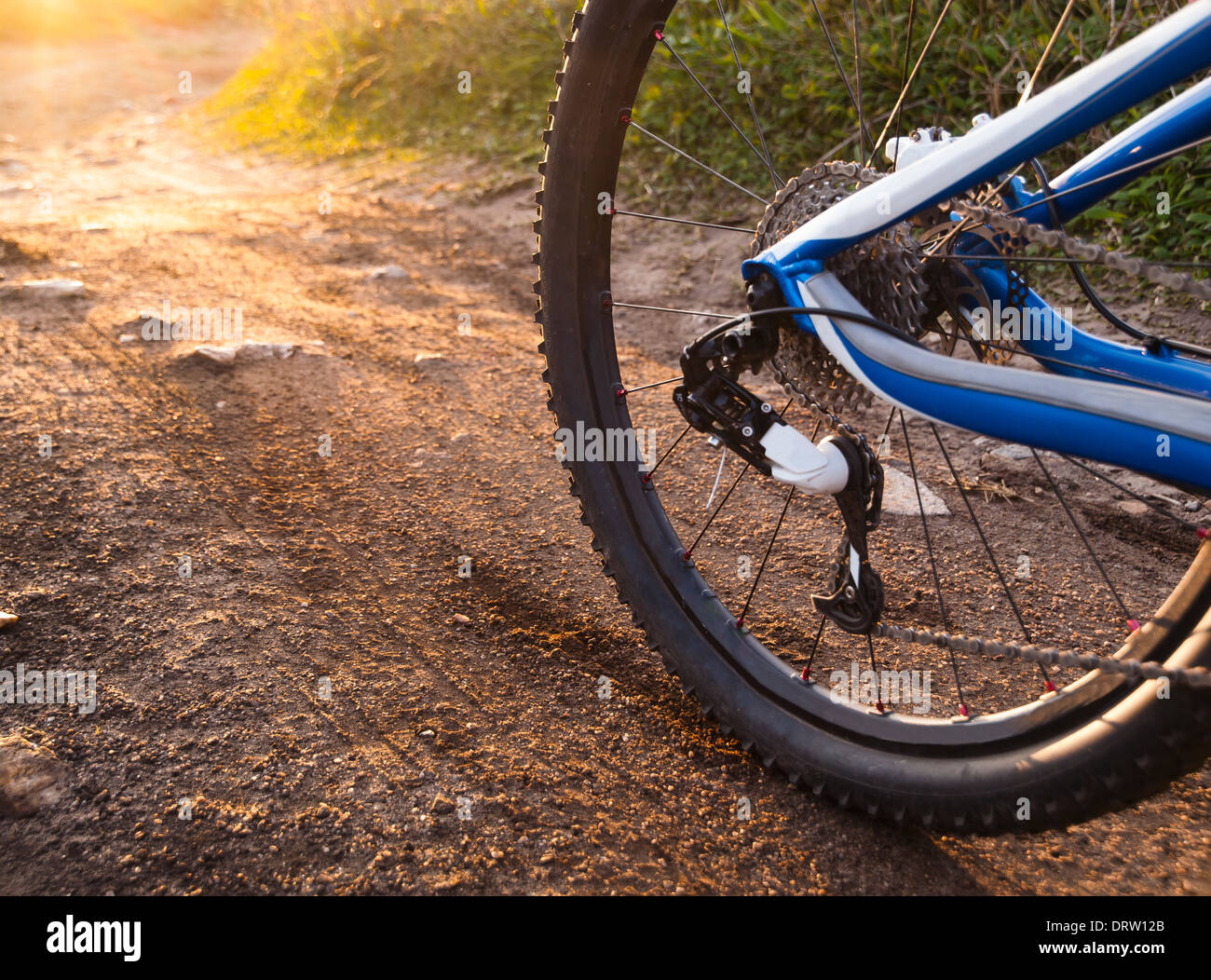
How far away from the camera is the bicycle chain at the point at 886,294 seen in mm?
1245

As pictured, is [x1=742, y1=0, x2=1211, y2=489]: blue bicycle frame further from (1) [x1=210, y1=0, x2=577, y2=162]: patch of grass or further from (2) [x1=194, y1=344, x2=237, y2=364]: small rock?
(1) [x1=210, y1=0, x2=577, y2=162]: patch of grass

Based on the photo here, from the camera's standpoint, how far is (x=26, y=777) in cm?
164

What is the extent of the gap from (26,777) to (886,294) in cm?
176

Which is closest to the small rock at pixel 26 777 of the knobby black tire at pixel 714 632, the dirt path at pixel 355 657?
the dirt path at pixel 355 657

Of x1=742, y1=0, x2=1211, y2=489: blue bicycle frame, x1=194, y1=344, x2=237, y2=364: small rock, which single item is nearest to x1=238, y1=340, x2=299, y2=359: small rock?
x1=194, y1=344, x2=237, y2=364: small rock

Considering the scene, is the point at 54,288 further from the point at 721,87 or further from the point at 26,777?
the point at 721,87

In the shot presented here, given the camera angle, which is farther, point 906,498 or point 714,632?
point 906,498

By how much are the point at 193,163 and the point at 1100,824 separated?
8.13 m

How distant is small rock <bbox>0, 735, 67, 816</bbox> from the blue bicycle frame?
1.55 meters

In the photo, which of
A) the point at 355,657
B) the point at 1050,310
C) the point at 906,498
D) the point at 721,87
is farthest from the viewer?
the point at 721,87

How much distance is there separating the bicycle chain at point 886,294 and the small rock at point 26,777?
1505 millimetres

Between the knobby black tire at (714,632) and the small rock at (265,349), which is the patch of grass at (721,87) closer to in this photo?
the knobby black tire at (714,632)

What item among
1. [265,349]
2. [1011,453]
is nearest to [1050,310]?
[1011,453]
